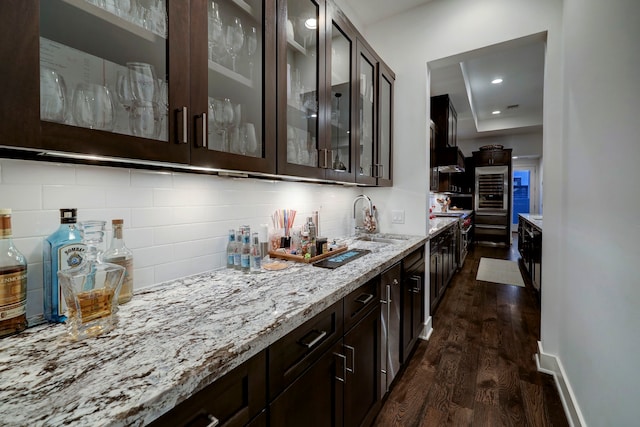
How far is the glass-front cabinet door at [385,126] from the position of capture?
2.24m

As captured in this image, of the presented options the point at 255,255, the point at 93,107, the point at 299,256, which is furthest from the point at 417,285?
the point at 93,107

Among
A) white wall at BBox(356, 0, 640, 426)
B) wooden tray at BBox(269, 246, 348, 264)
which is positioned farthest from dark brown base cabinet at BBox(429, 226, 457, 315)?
wooden tray at BBox(269, 246, 348, 264)

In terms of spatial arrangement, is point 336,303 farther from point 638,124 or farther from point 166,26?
point 638,124

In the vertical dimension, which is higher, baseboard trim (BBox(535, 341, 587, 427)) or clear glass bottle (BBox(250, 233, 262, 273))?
clear glass bottle (BBox(250, 233, 262, 273))

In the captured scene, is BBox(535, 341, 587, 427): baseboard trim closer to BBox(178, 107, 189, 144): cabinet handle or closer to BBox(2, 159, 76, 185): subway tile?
BBox(178, 107, 189, 144): cabinet handle

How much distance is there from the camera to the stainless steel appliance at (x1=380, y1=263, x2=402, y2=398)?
1.54 meters

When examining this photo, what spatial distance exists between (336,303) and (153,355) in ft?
2.08

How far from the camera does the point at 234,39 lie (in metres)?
1.16

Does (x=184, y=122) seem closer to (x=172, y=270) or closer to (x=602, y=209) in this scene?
(x=172, y=270)

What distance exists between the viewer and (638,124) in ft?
3.09

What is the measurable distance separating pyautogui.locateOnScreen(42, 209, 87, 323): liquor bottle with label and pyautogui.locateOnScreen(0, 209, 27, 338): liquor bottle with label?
2.5 inches

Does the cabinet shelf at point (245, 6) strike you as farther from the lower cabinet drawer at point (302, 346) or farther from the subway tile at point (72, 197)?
the lower cabinet drawer at point (302, 346)

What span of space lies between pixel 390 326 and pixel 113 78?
67.1 inches

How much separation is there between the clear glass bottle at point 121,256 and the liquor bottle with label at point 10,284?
209 mm
